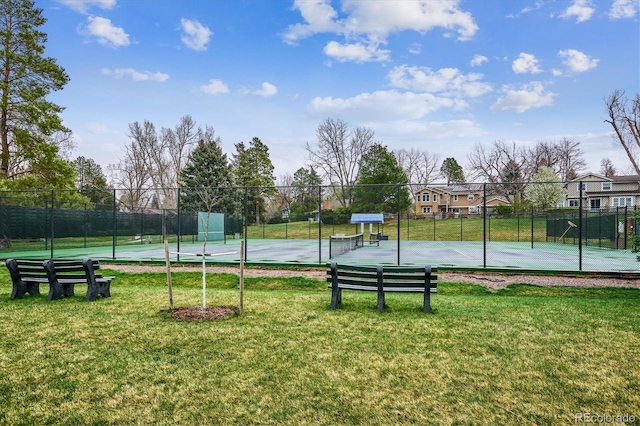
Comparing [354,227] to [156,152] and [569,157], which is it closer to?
[156,152]

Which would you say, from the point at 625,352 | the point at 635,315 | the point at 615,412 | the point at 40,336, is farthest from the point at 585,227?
the point at 40,336

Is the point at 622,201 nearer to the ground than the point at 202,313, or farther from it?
farther from it

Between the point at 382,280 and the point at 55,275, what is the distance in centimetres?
581

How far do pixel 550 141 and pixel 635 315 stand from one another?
196 feet

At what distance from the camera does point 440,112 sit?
107ft

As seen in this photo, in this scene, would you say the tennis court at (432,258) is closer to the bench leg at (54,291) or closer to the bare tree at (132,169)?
the bench leg at (54,291)

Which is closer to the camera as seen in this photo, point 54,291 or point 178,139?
point 54,291

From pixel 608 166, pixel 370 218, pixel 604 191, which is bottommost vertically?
pixel 370 218

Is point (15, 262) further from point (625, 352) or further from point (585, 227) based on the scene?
point (585, 227)

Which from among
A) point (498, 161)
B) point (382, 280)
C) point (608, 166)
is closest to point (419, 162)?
point (498, 161)

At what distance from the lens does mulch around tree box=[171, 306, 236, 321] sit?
5.28m

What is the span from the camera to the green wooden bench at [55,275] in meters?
6.61

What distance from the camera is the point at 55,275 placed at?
6.68 m

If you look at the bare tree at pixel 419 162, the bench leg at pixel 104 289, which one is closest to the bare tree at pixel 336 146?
the bare tree at pixel 419 162
